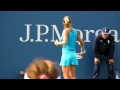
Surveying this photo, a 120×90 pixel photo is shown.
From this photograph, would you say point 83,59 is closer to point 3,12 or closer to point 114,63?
point 114,63

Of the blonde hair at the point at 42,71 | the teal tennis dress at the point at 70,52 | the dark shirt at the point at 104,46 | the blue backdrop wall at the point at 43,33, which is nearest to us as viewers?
the blonde hair at the point at 42,71

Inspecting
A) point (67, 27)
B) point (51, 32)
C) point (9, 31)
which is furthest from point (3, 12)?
point (67, 27)

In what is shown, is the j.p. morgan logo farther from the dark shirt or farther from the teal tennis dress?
the teal tennis dress

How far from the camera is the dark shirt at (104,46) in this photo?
674 centimetres

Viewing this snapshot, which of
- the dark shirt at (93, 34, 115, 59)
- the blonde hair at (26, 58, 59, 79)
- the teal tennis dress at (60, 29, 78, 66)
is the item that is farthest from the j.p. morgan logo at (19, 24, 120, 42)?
the blonde hair at (26, 58, 59, 79)

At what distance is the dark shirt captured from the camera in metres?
6.74

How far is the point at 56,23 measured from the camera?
23.6 ft

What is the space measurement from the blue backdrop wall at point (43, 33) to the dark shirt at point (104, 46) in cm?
40

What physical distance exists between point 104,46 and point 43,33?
140 cm

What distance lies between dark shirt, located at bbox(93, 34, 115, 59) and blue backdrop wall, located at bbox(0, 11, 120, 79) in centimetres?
40

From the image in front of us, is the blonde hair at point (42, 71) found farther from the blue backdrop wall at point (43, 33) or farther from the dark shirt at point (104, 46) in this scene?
the blue backdrop wall at point (43, 33)

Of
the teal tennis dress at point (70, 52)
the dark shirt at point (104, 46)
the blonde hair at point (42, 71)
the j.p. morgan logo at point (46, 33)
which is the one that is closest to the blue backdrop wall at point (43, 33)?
the j.p. morgan logo at point (46, 33)

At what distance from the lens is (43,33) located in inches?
284

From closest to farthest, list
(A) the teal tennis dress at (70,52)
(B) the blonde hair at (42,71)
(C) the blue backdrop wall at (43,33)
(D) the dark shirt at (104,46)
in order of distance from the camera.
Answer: (B) the blonde hair at (42,71), (A) the teal tennis dress at (70,52), (D) the dark shirt at (104,46), (C) the blue backdrop wall at (43,33)
